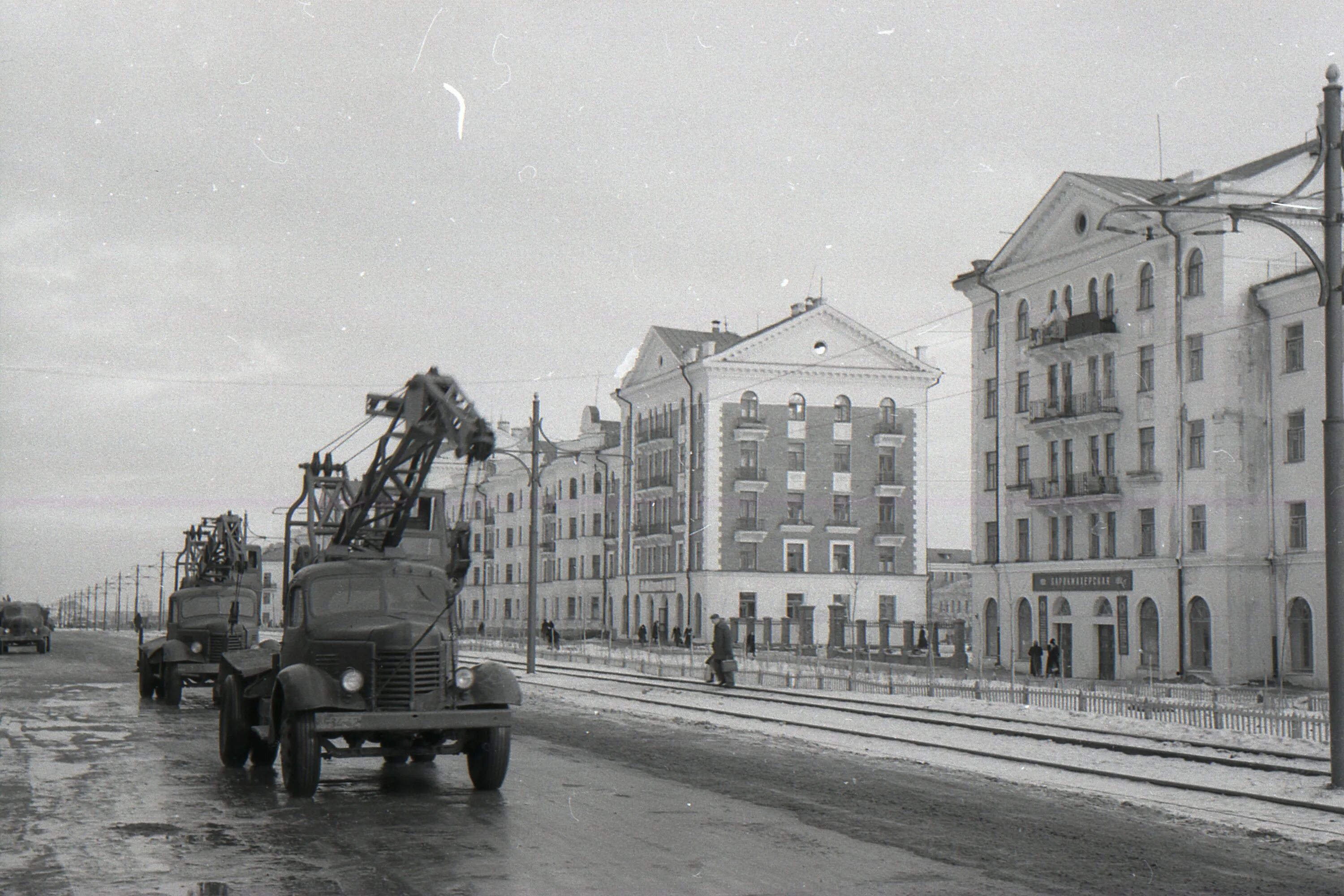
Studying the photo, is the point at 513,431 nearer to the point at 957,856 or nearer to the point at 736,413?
the point at 736,413

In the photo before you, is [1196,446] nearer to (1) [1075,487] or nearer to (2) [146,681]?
(1) [1075,487]

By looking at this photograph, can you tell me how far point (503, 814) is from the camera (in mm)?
13250

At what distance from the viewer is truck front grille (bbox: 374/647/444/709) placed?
47.9 feet

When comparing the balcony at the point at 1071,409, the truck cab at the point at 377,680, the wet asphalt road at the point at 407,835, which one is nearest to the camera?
the wet asphalt road at the point at 407,835

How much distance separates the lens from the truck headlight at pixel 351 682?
567 inches

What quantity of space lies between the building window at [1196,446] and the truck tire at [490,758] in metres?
36.3

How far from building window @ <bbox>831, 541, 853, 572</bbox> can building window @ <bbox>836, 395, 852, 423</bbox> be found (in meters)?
6.52

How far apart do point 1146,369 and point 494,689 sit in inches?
1523

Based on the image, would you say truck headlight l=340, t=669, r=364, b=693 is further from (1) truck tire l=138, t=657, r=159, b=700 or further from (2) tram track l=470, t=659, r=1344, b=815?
(1) truck tire l=138, t=657, r=159, b=700

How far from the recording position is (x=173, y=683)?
28.2 meters

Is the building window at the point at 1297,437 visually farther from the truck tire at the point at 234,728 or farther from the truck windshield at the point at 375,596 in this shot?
the truck tire at the point at 234,728

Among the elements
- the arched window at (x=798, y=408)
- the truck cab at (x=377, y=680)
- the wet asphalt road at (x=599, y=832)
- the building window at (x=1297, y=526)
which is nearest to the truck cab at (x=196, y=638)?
the wet asphalt road at (x=599, y=832)

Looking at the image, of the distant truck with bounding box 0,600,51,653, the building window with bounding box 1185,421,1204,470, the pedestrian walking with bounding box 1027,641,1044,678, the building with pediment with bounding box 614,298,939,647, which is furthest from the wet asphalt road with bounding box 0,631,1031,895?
the building with pediment with bounding box 614,298,939,647

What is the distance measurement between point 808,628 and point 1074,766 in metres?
31.7
